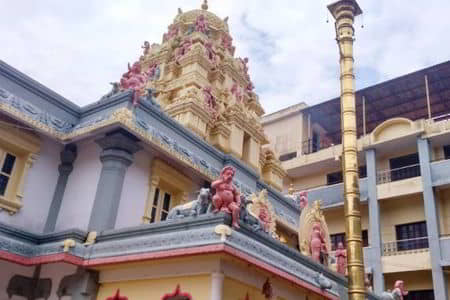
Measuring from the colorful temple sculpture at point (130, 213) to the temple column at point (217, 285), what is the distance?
0.02m

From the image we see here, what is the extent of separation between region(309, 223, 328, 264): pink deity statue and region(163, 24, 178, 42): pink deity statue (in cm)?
1216

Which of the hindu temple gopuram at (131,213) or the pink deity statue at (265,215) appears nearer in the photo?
the hindu temple gopuram at (131,213)

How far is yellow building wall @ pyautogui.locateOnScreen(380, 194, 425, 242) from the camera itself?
1009 inches

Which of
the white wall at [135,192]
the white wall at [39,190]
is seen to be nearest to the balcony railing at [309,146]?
the white wall at [135,192]

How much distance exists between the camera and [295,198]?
19.0 m

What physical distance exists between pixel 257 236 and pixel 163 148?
4.11 metres

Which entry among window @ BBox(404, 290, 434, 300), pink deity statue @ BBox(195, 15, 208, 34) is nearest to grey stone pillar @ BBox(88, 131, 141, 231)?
pink deity statue @ BBox(195, 15, 208, 34)

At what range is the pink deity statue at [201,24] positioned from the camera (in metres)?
21.5

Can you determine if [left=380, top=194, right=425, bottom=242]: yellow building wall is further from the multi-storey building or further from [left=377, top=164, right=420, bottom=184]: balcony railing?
[left=377, top=164, right=420, bottom=184]: balcony railing

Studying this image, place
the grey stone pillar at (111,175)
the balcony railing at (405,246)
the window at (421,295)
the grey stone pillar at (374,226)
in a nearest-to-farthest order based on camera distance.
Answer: the grey stone pillar at (111,175) → the window at (421,295) → the grey stone pillar at (374,226) → the balcony railing at (405,246)

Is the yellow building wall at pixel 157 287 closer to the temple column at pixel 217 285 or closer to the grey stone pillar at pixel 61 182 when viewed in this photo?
the temple column at pixel 217 285

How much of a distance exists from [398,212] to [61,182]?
1990 centimetres

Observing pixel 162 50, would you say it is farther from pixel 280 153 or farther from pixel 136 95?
pixel 280 153

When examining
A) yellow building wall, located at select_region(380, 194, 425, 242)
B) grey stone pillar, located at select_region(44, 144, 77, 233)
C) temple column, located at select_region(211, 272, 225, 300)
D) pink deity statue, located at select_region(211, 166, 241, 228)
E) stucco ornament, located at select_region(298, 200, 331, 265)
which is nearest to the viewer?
temple column, located at select_region(211, 272, 225, 300)
